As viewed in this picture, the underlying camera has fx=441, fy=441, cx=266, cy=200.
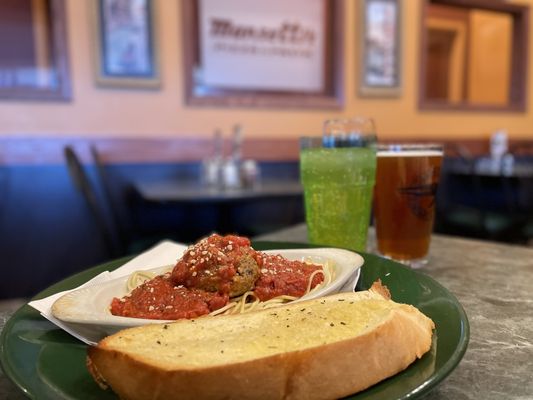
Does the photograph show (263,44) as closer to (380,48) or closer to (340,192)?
(380,48)

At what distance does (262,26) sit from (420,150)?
131 inches

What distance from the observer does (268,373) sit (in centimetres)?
45

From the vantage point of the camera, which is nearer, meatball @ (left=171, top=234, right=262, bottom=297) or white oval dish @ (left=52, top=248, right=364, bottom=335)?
white oval dish @ (left=52, top=248, right=364, bottom=335)

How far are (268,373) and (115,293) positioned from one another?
0.40 metres

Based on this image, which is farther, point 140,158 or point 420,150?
point 140,158

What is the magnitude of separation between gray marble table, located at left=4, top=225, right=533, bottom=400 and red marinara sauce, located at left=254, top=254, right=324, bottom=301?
11.2 inches

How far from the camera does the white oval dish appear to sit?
23.5 inches

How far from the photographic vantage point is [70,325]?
1.99 feet

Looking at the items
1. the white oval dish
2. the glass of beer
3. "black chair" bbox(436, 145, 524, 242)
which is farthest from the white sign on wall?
the white oval dish

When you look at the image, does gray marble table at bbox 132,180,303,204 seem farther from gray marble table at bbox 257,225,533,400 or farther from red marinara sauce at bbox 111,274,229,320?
red marinara sauce at bbox 111,274,229,320

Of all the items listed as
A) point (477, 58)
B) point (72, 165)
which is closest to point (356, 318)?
point (72, 165)

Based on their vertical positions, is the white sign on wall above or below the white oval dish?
above

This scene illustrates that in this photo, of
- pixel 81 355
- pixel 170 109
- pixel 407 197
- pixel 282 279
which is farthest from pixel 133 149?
pixel 81 355

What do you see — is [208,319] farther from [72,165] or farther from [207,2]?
[207,2]
